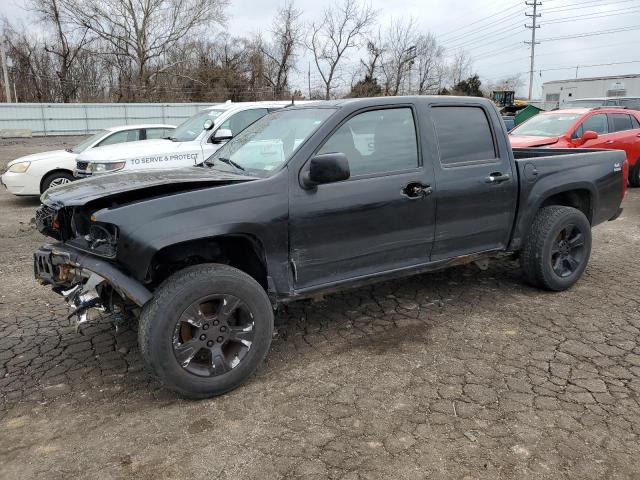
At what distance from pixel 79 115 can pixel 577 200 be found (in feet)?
104

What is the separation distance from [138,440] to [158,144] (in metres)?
6.46

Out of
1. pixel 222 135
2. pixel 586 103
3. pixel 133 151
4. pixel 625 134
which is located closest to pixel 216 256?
pixel 222 135

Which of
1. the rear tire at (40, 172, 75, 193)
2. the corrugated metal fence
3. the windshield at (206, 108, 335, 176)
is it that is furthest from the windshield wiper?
the corrugated metal fence

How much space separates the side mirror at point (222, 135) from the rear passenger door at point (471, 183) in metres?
4.36

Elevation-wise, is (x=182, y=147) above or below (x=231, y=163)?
above

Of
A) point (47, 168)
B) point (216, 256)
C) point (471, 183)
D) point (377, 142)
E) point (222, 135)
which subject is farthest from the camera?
point (47, 168)

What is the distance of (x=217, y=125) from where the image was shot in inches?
340

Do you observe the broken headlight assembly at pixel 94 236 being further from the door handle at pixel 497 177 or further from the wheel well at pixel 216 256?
the door handle at pixel 497 177

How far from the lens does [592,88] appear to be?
1158 inches

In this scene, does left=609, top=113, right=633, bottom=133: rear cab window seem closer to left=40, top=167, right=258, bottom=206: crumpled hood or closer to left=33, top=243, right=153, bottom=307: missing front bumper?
left=40, top=167, right=258, bottom=206: crumpled hood

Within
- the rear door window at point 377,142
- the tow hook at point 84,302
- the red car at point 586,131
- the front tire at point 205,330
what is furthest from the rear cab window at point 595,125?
the tow hook at point 84,302

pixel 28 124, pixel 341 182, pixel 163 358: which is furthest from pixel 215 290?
pixel 28 124

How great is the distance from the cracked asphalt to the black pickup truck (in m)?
0.40

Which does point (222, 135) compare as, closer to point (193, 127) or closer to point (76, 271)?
point (193, 127)
